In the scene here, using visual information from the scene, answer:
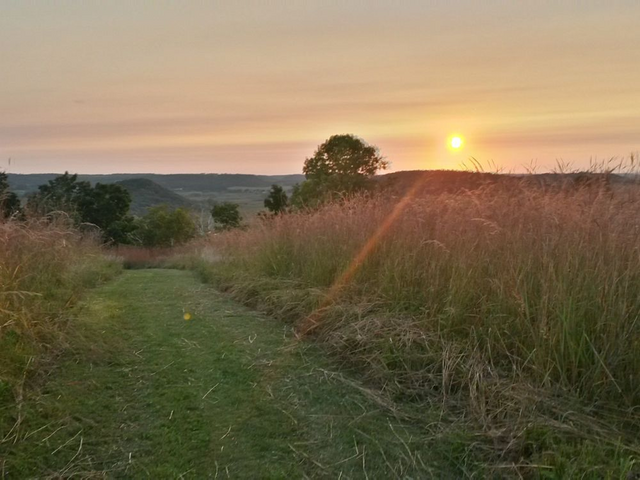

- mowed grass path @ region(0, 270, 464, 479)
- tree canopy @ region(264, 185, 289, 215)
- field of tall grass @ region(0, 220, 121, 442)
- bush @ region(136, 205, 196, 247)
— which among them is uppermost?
tree canopy @ region(264, 185, 289, 215)

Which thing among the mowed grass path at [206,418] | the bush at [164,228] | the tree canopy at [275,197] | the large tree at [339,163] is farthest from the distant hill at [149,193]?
the mowed grass path at [206,418]

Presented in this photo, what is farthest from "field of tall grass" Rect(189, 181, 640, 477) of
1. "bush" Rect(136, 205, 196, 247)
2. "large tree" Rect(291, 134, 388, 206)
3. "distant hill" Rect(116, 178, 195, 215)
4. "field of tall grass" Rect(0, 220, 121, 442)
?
"distant hill" Rect(116, 178, 195, 215)

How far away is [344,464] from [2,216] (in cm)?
514

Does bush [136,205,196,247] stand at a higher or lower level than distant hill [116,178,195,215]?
lower

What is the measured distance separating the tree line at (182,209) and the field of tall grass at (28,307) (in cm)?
1238

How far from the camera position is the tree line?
80.0ft

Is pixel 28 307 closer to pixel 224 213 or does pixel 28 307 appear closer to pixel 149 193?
pixel 224 213

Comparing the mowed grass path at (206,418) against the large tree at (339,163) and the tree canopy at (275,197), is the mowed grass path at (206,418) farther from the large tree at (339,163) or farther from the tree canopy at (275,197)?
the tree canopy at (275,197)

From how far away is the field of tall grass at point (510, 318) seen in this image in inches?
111

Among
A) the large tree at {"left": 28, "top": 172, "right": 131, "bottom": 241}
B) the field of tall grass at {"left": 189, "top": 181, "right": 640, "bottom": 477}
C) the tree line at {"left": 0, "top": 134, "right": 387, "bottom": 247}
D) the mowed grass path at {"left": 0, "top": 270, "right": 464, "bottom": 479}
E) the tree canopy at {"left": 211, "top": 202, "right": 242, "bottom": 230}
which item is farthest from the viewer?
the tree canopy at {"left": 211, "top": 202, "right": 242, "bottom": 230}

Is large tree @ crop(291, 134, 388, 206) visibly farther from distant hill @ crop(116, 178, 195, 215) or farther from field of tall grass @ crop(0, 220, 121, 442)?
distant hill @ crop(116, 178, 195, 215)

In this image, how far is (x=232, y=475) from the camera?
8.59 ft

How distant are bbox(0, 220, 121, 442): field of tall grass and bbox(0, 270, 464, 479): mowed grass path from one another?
0.13 m

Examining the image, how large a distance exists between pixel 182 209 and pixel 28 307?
37145 mm
